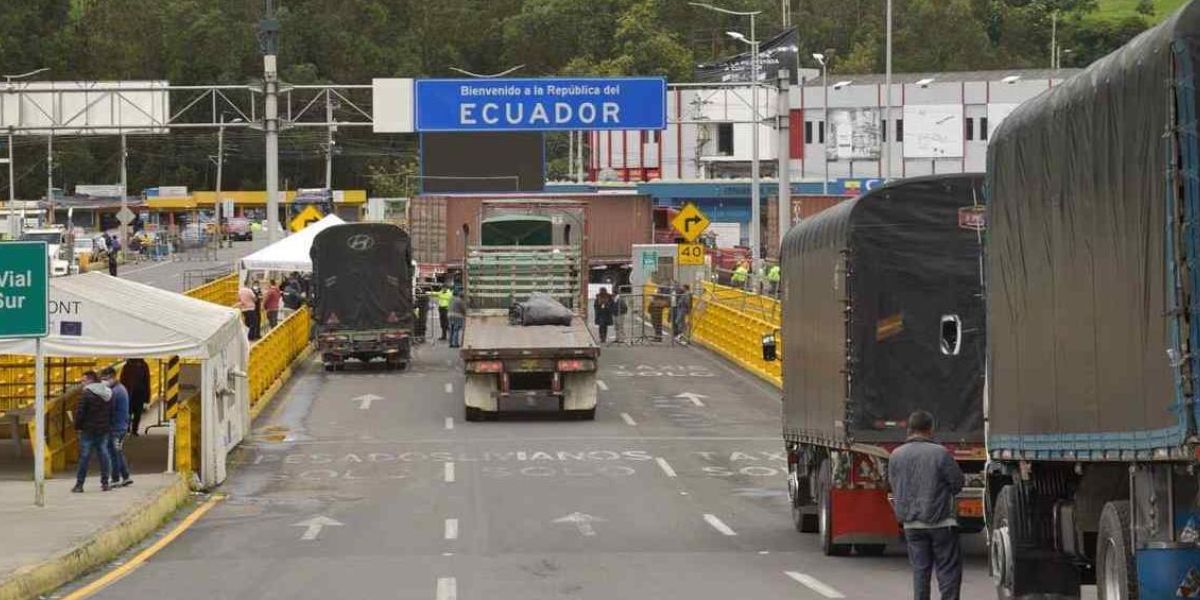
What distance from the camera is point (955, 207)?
19.2 m

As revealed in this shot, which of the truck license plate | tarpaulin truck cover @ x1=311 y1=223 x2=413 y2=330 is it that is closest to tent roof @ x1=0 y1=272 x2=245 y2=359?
the truck license plate

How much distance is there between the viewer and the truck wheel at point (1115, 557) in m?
11.1

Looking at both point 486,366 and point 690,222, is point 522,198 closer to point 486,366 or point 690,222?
point 690,222

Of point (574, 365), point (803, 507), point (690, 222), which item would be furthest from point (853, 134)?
point (803, 507)

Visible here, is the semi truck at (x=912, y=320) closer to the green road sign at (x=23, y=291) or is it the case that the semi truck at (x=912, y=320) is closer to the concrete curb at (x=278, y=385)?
the green road sign at (x=23, y=291)

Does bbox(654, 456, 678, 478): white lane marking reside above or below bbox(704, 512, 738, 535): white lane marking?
below

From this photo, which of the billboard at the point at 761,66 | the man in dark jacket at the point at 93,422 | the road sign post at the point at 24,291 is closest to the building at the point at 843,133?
the billboard at the point at 761,66

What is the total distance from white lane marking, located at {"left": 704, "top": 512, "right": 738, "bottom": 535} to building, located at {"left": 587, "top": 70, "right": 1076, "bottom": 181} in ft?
242

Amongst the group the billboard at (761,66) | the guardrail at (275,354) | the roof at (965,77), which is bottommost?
the guardrail at (275,354)

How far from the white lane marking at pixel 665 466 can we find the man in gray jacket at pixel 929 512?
15.4 m

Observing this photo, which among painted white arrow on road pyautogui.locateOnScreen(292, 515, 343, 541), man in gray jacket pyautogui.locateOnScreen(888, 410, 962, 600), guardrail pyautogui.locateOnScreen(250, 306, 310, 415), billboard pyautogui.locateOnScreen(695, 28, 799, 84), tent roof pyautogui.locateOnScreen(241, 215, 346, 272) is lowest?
painted white arrow on road pyautogui.locateOnScreen(292, 515, 343, 541)

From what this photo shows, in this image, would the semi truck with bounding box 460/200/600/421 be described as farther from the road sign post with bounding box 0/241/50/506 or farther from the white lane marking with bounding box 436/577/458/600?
the white lane marking with bounding box 436/577/458/600

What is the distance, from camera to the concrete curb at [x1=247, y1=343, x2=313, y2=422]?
38469 mm

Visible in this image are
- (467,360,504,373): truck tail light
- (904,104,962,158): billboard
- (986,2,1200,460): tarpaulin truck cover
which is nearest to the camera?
(986,2,1200,460): tarpaulin truck cover
